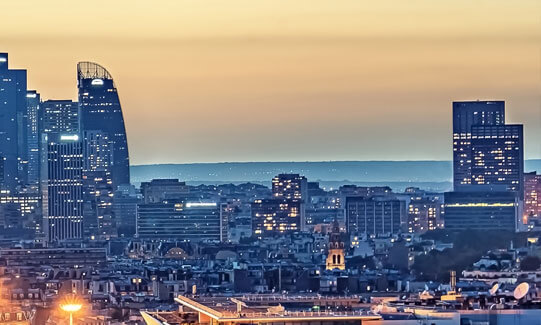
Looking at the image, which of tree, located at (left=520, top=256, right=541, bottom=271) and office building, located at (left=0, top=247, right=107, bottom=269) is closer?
tree, located at (left=520, top=256, right=541, bottom=271)

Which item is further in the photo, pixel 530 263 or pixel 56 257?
pixel 56 257

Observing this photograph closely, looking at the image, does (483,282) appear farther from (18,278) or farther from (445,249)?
(445,249)

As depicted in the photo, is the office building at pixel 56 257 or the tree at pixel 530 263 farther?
the office building at pixel 56 257

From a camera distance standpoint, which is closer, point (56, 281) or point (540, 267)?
point (540, 267)

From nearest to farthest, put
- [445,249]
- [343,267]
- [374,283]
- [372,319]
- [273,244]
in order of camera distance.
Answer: [372,319], [374,283], [343,267], [445,249], [273,244]

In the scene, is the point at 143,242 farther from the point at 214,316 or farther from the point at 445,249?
→ the point at 214,316

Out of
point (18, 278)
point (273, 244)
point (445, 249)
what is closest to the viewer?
point (18, 278)

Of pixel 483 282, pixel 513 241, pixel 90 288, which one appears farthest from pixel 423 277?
pixel 513 241

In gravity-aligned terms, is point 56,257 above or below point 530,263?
below
